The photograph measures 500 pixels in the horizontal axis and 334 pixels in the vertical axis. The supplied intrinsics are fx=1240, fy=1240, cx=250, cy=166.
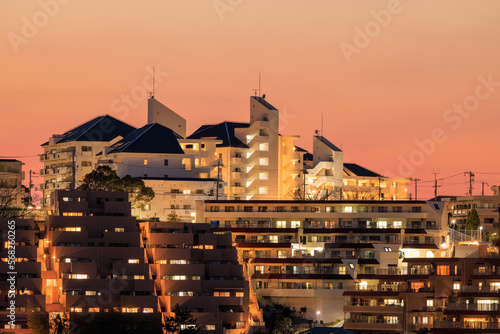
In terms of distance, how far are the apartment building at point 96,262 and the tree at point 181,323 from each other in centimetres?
144

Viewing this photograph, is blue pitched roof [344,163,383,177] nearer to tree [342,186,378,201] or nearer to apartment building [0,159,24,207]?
tree [342,186,378,201]

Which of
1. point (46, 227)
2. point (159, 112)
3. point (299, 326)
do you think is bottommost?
point (299, 326)

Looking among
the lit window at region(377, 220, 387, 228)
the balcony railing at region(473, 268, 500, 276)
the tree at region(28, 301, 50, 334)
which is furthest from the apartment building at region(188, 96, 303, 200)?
the tree at region(28, 301, 50, 334)

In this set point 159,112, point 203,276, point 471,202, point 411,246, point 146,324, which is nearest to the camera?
point 146,324

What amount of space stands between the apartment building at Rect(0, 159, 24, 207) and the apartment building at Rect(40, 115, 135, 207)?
7.29 feet

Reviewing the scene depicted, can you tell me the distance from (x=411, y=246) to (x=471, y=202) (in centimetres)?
4102

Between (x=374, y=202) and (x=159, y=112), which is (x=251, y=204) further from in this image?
(x=159, y=112)

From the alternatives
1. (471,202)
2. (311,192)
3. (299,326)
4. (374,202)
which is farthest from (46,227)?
(471,202)

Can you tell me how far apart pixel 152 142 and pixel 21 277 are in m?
29.9

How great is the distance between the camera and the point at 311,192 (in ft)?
358

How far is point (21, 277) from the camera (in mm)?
70938

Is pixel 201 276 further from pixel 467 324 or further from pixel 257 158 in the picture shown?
pixel 257 158

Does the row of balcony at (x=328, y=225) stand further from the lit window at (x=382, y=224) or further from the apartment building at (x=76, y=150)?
the apartment building at (x=76, y=150)

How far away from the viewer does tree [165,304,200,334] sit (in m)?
68.6
